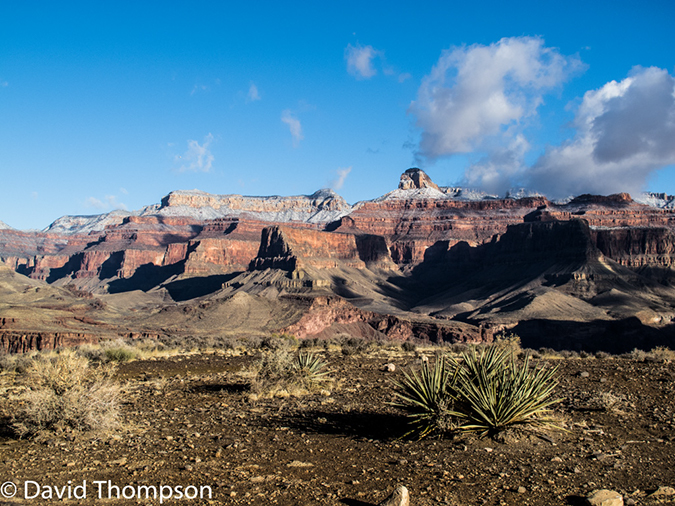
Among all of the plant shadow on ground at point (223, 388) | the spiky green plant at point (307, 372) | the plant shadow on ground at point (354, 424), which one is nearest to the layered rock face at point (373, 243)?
the spiky green plant at point (307, 372)

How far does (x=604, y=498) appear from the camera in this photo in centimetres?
630

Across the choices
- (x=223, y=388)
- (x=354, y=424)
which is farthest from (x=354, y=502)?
(x=223, y=388)

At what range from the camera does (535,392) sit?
29.7ft

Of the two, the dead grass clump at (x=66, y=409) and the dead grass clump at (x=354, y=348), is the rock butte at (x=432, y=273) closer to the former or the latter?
the dead grass clump at (x=354, y=348)

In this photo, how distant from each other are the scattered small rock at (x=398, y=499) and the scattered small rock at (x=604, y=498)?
6.66 feet

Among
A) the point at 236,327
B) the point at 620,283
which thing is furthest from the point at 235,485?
the point at 620,283

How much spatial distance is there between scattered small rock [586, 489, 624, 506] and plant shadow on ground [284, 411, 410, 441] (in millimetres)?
3366

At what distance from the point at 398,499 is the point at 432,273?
148150mm

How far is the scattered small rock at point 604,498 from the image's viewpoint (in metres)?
6.23

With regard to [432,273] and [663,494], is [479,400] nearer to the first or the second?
[663,494]

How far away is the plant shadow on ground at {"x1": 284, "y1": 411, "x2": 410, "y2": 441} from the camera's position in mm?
9523

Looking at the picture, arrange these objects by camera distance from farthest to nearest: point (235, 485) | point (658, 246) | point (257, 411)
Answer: point (658, 246) < point (257, 411) < point (235, 485)

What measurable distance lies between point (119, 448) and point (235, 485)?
106 inches

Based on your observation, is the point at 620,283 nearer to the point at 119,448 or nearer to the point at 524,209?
the point at 524,209
